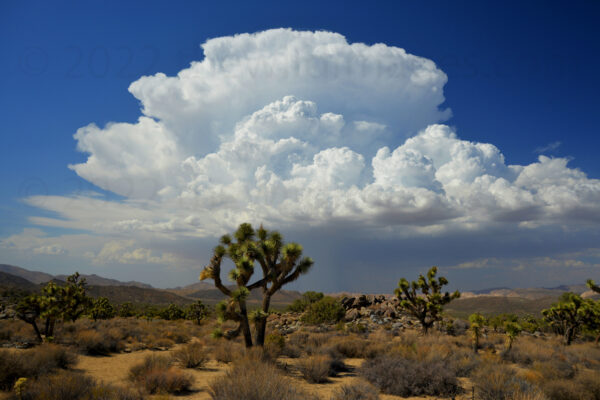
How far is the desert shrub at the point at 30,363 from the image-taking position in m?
10.6

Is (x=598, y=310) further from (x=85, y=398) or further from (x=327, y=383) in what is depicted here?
(x=85, y=398)

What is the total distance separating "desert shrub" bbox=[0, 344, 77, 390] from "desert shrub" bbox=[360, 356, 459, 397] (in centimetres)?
1237

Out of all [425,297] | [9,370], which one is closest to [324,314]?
[425,297]

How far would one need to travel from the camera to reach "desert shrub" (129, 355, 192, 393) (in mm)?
11000

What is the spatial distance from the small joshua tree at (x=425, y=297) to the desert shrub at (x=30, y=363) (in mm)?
23141

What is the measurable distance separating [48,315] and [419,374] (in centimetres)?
2201

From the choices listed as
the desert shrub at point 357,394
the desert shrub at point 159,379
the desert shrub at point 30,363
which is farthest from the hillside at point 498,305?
the desert shrub at point 30,363

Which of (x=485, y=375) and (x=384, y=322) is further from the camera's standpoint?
(x=384, y=322)

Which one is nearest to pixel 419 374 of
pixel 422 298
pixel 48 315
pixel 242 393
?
pixel 242 393

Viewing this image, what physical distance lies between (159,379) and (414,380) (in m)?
9.00

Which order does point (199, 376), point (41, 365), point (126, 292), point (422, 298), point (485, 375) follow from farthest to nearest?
point (126, 292) → point (422, 298) → point (199, 376) → point (41, 365) → point (485, 375)

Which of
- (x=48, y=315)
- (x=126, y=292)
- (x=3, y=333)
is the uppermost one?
(x=48, y=315)

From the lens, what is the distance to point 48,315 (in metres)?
20.3

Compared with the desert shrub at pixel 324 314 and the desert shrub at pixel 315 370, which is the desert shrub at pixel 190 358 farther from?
the desert shrub at pixel 324 314
